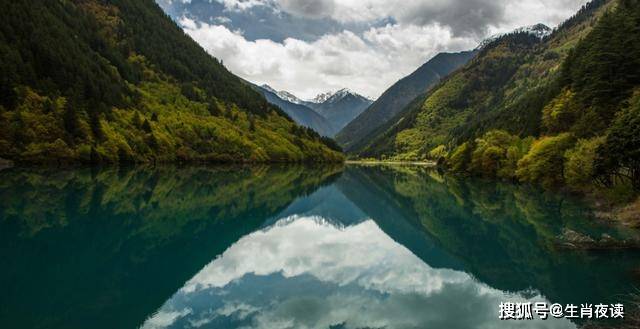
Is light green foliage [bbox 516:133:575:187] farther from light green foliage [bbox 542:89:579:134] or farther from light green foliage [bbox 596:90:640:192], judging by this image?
light green foliage [bbox 596:90:640:192]

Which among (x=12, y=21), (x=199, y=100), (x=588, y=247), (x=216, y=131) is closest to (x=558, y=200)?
(x=588, y=247)

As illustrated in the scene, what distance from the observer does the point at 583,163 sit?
46594 millimetres

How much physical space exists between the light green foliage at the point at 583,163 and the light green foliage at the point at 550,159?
17.5ft

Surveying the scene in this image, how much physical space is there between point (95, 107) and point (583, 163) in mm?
117035

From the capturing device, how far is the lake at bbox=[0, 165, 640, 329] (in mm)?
15945

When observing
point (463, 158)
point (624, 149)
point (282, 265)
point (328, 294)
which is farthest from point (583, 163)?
point (463, 158)

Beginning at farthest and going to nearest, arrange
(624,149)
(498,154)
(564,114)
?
(498,154)
(564,114)
(624,149)

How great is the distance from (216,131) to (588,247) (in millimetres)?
139166

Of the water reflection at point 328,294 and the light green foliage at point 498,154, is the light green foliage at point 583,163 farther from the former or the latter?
the light green foliage at point 498,154

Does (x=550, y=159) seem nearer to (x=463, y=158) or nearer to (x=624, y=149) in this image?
(x=624, y=149)

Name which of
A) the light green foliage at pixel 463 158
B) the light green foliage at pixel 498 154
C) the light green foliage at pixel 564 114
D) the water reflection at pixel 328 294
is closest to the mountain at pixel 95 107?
the light green foliage at pixel 463 158

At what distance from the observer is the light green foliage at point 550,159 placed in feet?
199

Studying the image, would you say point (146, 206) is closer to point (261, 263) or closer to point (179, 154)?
point (261, 263)

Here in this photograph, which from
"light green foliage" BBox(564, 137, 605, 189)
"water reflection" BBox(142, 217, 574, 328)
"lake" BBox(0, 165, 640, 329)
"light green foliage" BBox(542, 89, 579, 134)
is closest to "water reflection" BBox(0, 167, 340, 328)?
"lake" BBox(0, 165, 640, 329)
